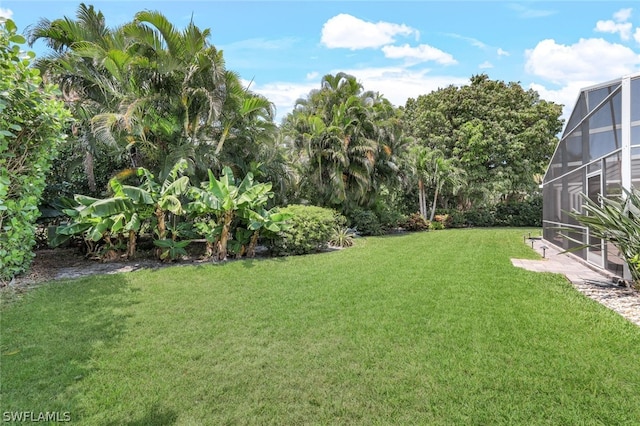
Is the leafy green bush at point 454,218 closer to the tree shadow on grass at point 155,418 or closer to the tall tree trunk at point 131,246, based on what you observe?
the tall tree trunk at point 131,246

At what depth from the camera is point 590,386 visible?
3.01 metres

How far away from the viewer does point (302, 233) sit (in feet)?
34.6

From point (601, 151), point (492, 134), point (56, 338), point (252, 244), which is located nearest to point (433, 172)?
point (492, 134)

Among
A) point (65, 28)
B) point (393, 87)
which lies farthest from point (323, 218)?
point (393, 87)

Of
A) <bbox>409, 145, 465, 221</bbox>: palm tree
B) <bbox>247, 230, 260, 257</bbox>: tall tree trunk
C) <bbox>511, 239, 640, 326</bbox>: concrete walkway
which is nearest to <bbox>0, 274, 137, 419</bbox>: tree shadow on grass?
<bbox>247, 230, 260, 257</bbox>: tall tree trunk

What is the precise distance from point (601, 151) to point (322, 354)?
7.79m

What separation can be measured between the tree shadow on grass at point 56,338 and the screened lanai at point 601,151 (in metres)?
7.70

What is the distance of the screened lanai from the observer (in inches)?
251

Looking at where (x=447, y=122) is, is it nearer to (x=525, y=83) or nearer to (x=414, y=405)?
(x=525, y=83)

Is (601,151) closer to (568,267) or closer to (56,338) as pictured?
(568,267)

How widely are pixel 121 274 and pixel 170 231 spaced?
2026 millimetres

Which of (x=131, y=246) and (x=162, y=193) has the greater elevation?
(x=162, y=193)

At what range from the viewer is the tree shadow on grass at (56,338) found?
9.70 ft

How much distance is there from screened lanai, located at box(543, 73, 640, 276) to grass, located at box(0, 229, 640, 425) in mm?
2309
